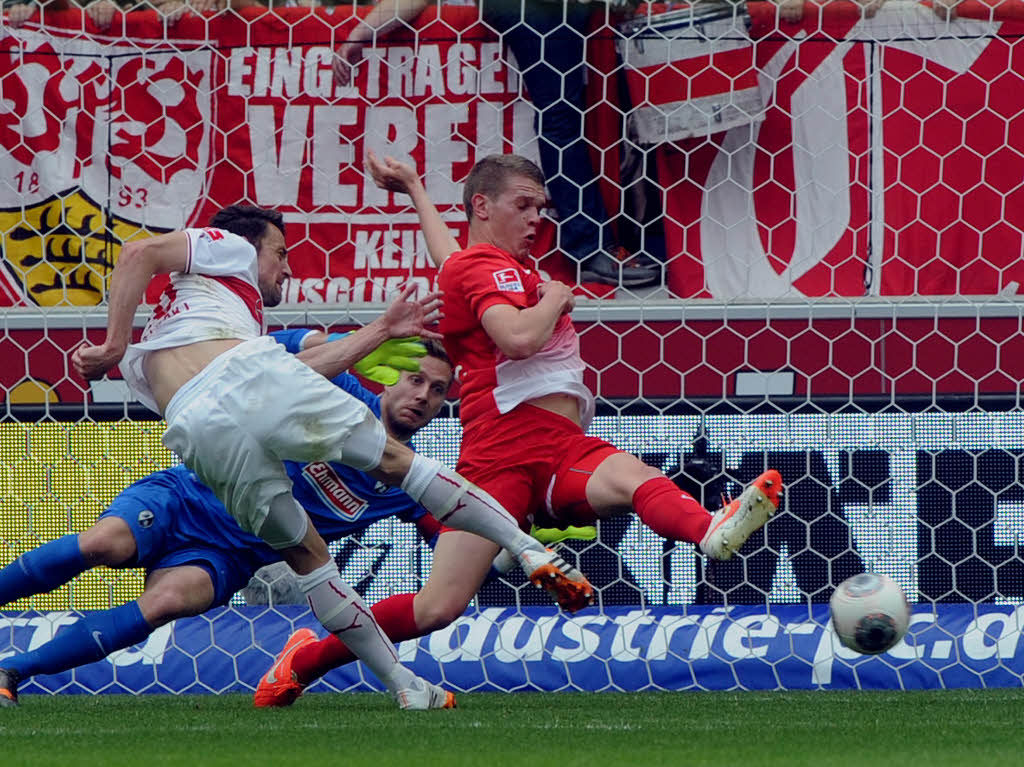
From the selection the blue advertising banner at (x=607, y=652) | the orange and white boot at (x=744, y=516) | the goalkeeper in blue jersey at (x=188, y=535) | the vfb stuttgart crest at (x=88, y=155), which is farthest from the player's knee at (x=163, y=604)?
the vfb stuttgart crest at (x=88, y=155)

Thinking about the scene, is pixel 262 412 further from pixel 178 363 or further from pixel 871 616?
pixel 871 616

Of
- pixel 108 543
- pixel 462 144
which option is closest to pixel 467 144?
pixel 462 144

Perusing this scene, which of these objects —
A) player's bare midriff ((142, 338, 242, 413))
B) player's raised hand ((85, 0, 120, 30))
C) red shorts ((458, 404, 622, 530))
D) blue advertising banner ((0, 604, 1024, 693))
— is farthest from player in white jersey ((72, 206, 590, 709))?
player's raised hand ((85, 0, 120, 30))

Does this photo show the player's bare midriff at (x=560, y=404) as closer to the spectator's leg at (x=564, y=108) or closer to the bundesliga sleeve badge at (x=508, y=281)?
the bundesliga sleeve badge at (x=508, y=281)

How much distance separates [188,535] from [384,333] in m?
0.97

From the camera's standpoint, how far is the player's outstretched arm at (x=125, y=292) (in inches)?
161

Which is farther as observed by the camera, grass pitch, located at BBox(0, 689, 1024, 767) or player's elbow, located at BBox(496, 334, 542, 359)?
player's elbow, located at BBox(496, 334, 542, 359)

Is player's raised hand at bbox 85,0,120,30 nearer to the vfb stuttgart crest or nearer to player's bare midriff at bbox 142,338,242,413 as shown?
the vfb stuttgart crest

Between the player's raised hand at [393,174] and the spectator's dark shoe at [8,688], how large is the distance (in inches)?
68.6

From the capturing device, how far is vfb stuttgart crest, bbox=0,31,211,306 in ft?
20.2

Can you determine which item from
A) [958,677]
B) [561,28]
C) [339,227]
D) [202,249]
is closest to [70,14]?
[339,227]

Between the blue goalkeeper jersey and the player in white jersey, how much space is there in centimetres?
47

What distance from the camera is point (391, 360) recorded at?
4492 millimetres

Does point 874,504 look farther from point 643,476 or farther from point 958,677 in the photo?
point 643,476
